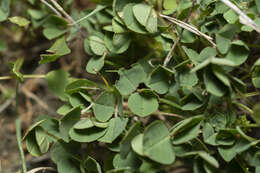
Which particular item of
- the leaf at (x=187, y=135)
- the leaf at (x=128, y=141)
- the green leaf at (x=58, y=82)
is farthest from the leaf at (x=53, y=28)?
the leaf at (x=187, y=135)

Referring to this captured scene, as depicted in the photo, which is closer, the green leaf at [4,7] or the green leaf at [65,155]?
the green leaf at [65,155]

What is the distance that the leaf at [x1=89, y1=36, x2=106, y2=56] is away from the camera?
3.82ft

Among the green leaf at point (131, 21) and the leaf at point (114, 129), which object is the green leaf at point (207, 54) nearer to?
the green leaf at point (131, 21)

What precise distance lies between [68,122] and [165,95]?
0.39m

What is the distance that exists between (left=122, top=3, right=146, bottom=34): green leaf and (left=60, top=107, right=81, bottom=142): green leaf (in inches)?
14.7

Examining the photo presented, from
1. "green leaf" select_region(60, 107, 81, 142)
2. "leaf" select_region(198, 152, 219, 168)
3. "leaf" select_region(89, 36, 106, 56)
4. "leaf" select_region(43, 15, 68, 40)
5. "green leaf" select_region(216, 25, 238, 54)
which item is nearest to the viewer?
"leaf" select_region(198, 152, 219, 168)

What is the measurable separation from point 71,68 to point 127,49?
51 centimetres

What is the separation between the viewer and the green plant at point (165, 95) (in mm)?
946

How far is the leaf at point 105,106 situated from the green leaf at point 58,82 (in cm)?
22

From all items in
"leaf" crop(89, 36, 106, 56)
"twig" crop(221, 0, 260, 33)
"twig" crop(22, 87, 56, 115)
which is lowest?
"twig" crop(22, 87, 56, 115)

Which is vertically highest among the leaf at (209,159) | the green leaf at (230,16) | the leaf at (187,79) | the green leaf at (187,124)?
the green leaf at (230,16)

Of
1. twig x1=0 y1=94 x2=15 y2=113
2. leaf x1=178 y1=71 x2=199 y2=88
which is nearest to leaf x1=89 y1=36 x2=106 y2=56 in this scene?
leaf x1=178 y1=71 x2=199 y2=88

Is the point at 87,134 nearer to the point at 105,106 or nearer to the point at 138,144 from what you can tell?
the point at 105,106

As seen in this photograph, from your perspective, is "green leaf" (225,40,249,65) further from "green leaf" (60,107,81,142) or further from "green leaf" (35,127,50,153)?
"green leaf" (35,127,50,153)
